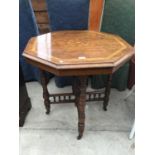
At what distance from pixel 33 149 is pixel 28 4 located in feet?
4.01

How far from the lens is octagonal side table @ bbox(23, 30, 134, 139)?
1.19 meters

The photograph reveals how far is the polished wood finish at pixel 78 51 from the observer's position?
1.19m

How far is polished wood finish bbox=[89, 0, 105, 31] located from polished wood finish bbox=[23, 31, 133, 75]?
0.79 feet

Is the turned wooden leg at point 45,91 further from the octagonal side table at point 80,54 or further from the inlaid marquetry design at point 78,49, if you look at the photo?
the inlaid marquetry design at point 78,49

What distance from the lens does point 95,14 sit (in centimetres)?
181

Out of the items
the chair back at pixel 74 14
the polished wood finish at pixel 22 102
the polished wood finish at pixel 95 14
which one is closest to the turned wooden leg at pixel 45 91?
the polished wood finish at pixel 22 102

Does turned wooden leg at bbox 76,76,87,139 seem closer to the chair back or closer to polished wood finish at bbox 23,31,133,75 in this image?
polished wood finish at bbox 23,31,133,75

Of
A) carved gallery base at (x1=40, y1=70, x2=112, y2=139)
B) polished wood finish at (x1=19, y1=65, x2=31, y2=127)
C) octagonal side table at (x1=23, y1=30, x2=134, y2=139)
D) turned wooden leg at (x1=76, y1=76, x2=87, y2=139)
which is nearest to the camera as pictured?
octagonal side table at (x1=23, y1=30, x2=134, y2=139)

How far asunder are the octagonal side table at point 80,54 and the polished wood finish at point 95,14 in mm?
193

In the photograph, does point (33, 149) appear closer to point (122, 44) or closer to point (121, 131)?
point (121, 131)

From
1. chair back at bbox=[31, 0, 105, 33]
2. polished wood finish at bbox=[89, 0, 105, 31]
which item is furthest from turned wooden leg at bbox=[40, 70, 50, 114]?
polished wood finish at bbox=[89, 0, 105, 31]

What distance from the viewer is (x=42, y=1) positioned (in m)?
1.99

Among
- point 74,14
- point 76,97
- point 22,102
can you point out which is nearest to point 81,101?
point 76,97
